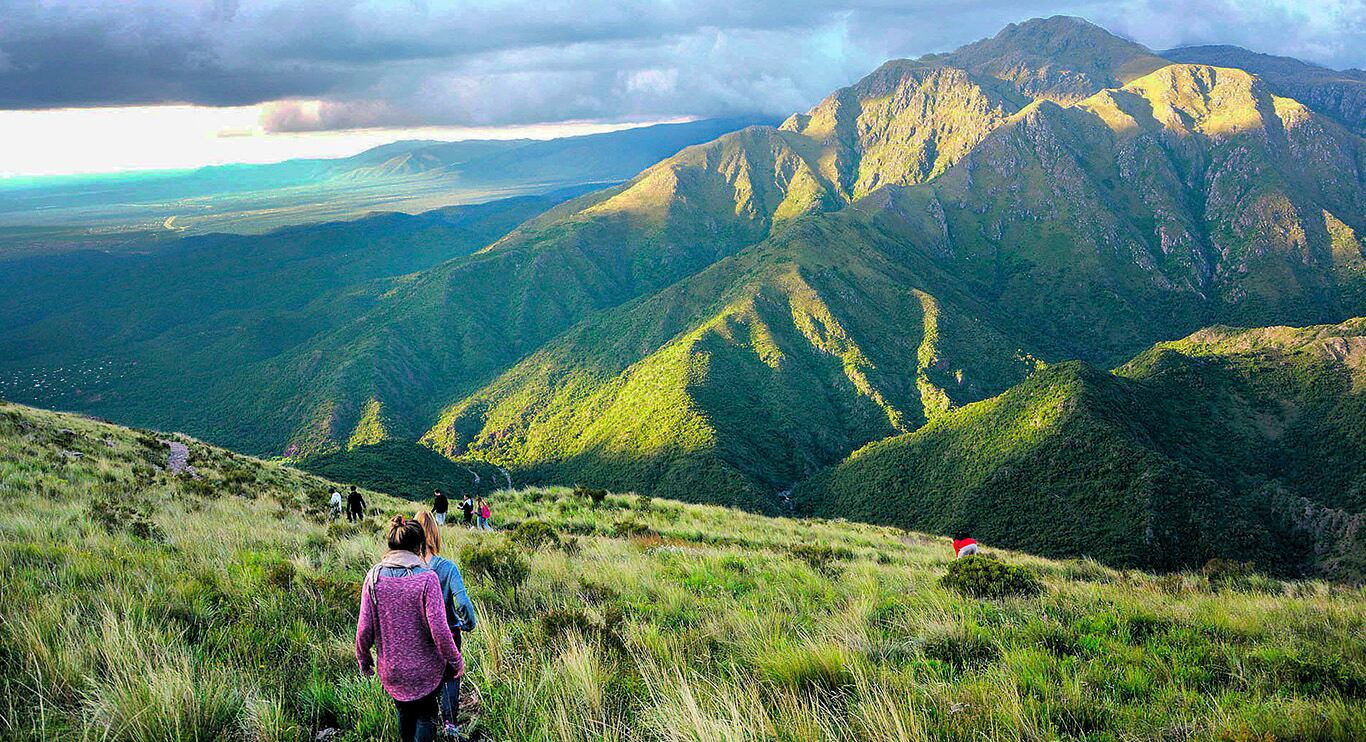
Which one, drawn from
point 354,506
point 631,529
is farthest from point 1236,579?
point 354,506

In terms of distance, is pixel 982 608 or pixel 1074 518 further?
pixel 1074 518

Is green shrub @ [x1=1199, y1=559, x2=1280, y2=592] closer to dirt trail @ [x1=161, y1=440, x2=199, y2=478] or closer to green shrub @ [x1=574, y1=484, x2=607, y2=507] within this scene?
green shrub @ [x1=574, y1=484, x2=607, y2=507]

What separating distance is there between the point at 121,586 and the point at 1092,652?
11.0 metres

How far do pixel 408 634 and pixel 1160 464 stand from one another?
10423 cm

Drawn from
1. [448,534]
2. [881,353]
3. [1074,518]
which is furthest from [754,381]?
[448,534]

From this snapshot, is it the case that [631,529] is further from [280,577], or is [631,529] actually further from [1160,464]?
[1160,464]

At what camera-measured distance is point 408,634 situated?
459 centimetres

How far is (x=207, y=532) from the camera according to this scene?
1146 centimetres

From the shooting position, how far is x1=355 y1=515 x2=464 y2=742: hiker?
452 centimetres

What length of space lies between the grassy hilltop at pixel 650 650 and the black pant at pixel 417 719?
23 centimetres

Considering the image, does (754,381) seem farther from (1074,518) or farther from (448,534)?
(448,534)

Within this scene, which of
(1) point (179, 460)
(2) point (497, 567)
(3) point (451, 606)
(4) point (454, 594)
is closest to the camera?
(4) point (454, 594)

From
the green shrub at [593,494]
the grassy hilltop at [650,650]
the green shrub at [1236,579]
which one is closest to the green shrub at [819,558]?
the grassy hilltop at [650,650]

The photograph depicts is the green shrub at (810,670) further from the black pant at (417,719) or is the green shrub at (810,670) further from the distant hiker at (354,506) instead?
the distant hiker at (354,506)
